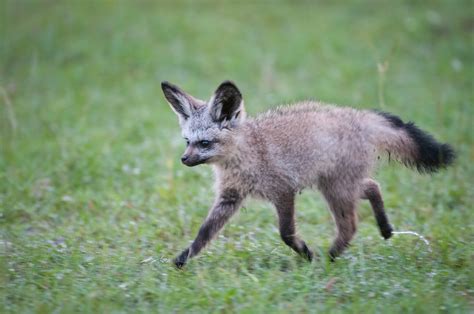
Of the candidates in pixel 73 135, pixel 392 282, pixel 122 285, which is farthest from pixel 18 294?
pixel 73 135

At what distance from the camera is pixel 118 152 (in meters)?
8.41

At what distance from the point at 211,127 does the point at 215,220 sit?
0.86m

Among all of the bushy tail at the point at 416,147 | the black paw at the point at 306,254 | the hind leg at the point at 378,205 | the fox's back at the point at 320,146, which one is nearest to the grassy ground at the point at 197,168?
the black paw at the point at 306,254

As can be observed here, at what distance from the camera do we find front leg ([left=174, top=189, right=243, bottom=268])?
17.4 ft

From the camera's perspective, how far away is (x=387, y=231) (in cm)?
588

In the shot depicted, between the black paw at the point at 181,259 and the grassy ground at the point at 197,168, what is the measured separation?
0.16m

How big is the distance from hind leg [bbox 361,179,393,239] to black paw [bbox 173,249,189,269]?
1.73m

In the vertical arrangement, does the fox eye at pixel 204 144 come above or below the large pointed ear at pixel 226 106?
below

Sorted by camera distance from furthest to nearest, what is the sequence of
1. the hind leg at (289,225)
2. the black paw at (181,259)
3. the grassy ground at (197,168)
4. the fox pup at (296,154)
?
the fox pup at (296,154)
the hind leg at (289,225)
the black paw at (181,259)
the grassy ground at (197,168)

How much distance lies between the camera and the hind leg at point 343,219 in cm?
Answer: 556

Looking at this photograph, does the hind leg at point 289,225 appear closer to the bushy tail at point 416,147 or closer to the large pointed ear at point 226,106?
the large pointed ear at point 226,106

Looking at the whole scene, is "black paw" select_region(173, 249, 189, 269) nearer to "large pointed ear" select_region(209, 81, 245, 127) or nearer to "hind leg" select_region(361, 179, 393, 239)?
"large pointed ear" select_region(209, 81, 245, 127)

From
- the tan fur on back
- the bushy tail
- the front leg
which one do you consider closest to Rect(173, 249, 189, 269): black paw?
the front leg

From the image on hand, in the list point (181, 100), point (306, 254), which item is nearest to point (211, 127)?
point (181, 100)
